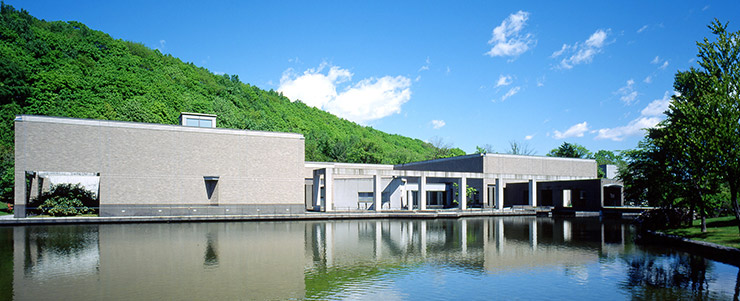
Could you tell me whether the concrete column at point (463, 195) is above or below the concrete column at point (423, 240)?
above

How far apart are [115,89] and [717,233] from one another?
80.1m

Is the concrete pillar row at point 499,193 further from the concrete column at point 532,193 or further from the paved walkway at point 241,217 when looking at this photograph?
the paved walkway at point 241,217

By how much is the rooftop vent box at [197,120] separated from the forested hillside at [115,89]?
21.4 m

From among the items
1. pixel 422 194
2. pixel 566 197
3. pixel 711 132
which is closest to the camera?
pixel 711 132

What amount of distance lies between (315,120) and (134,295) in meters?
107

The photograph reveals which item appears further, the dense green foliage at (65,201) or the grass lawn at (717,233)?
the dense green foliage at (65,201)

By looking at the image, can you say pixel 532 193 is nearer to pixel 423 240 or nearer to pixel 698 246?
pixel 698 246

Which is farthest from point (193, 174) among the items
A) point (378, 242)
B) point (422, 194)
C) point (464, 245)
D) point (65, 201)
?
point (464, 245)

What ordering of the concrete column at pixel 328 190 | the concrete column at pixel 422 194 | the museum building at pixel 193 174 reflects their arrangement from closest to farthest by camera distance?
the museum building at pixel 193 174
the concrete column at pixel 328 190
the concrete column at pixel 422 194

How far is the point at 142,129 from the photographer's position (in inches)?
1710

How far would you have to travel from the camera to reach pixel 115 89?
79625mm

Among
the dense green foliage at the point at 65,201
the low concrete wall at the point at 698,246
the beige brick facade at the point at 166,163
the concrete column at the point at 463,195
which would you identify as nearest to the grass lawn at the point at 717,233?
the low concrete wall at the point at 698,246

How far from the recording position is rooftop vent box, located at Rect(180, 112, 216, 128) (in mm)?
48188

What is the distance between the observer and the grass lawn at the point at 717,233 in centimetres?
2281
